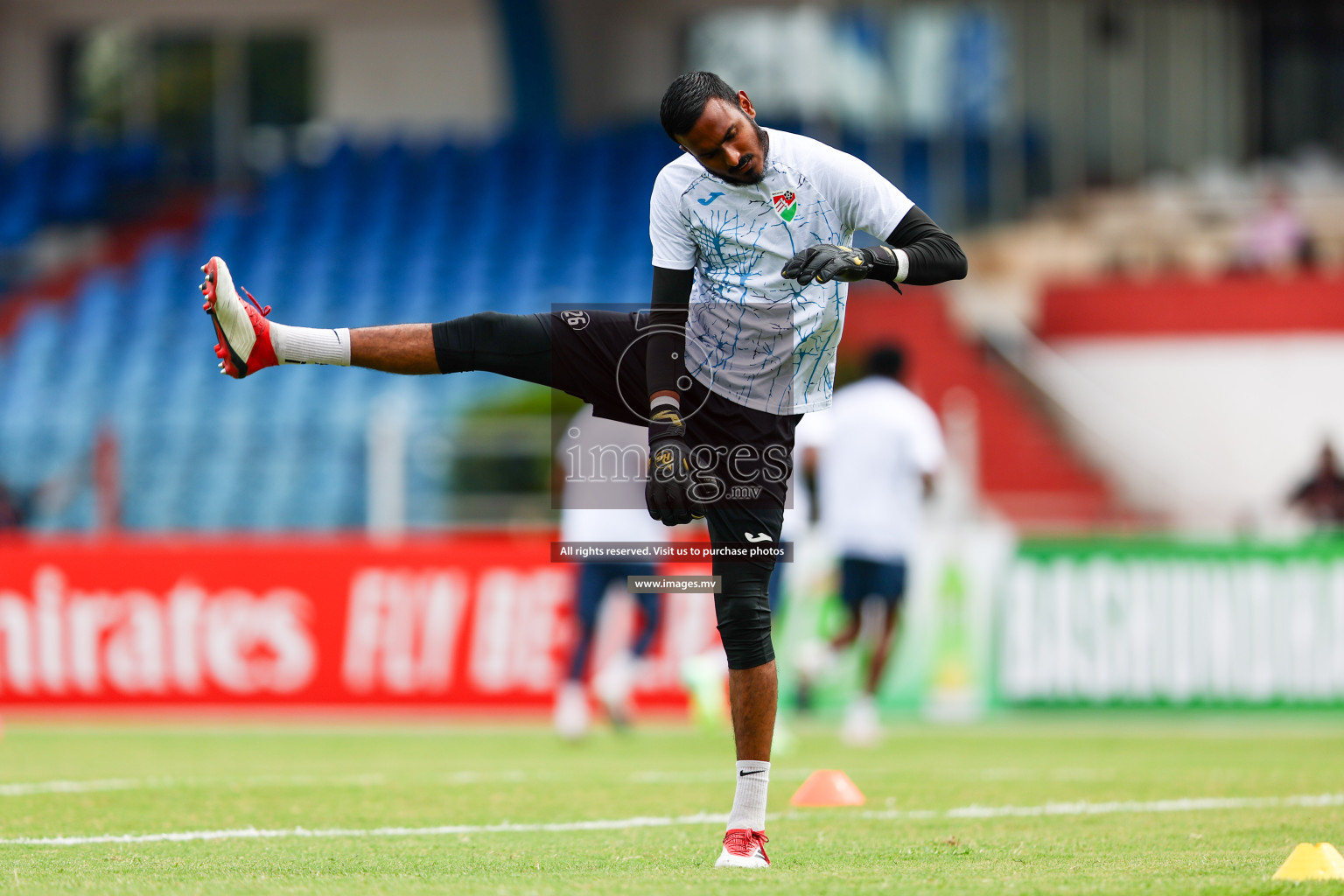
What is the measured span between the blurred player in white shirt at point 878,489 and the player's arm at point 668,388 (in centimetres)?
553

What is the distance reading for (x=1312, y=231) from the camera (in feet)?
67.5

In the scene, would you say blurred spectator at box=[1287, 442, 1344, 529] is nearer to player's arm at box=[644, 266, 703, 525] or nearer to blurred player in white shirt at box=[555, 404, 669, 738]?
blurred player in white shirt at box=[555, 404, 669, 738]

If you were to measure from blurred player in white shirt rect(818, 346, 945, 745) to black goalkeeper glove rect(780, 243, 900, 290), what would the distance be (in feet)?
19.0

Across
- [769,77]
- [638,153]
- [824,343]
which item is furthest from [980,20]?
[824,343]

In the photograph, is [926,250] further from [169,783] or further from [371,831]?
[169,783]

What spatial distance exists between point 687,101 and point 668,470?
1040mm

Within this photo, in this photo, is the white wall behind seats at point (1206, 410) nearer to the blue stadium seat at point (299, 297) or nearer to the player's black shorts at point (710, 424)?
the blue stadium seat at point (299, 297)

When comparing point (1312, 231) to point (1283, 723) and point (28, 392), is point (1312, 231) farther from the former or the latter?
point (28, 392)

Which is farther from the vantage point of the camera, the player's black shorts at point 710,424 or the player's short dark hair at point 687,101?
the player's black shorts at point 710,424

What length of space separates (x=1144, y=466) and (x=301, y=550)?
9997mm

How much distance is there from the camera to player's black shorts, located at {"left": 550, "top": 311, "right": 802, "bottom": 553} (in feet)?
17.6

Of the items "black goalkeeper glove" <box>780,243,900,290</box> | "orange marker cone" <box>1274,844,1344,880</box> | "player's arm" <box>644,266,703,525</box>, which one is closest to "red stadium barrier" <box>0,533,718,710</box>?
"player's arm" <box>644,266,703,525</box>

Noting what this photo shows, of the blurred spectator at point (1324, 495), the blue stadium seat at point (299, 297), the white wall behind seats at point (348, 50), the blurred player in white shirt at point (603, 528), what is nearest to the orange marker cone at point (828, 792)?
the blurred player in white shirt at point (603, 528)

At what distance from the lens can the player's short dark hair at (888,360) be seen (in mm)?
10938
